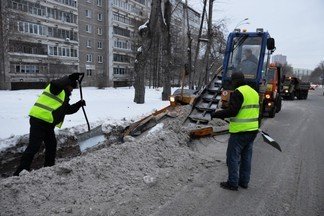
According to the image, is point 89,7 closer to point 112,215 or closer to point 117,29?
point 117,29

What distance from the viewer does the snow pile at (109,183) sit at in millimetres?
4145

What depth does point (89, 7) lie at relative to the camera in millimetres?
46812

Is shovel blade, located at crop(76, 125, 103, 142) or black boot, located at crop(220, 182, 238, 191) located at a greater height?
shovel blade, located at crop(76, 125, 103, 142)

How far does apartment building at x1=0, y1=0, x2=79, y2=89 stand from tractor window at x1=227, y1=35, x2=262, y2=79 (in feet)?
84.7

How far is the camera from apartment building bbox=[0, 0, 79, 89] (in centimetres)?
3334

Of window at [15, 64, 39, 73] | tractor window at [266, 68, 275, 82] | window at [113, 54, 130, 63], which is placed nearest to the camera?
tractor window at [266, 68, 275, 82]

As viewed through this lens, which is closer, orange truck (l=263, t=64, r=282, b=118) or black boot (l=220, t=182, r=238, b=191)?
black boot (l=220, t=182, r=238, b=191)

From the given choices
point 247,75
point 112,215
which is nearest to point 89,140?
point 112,215

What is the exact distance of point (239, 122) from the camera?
511 cm

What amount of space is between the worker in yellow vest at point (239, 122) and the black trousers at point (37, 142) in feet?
9.77

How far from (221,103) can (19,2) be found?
3292cm

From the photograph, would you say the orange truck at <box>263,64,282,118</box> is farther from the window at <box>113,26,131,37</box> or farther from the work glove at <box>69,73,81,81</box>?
the window at <box>113,26,131,37</box>

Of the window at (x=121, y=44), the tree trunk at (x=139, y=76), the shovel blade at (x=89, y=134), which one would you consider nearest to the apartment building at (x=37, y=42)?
the window at (x=121, y=44)

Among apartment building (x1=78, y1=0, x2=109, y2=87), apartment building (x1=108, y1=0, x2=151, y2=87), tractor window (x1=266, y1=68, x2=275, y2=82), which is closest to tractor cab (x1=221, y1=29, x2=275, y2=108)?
tractor window (x1=266, y1=68, x2=275, y2=82)
